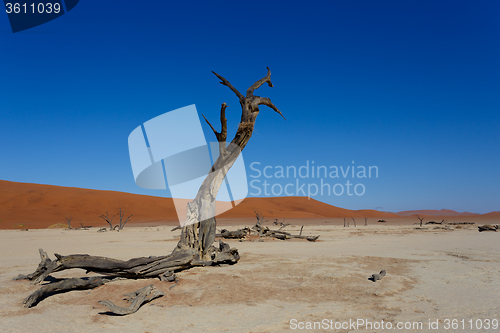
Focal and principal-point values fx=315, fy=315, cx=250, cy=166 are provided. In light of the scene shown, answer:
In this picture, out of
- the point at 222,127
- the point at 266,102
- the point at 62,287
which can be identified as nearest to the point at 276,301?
the point at 62,287

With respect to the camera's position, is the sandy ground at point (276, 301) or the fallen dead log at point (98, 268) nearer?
the sandy ground at point (276, 301)

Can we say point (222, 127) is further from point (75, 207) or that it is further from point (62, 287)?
point (75, 207)

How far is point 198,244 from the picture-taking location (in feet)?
26.2

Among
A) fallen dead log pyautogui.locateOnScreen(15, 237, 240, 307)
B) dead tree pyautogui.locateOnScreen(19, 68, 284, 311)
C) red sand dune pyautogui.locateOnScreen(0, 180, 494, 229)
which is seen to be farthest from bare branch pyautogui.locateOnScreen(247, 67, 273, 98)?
red sand dune pyautogui.locateOnScreen(0, 180, 494, 229)

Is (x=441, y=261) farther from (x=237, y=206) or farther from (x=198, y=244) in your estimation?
(x=237, y=206)

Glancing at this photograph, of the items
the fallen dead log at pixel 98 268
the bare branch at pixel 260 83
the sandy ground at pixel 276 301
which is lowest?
the sandy ground at pixel 276 301

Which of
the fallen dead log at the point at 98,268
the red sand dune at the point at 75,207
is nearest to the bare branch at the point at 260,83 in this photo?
the fallen dead log at the point at 98,268

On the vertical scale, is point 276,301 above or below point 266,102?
below

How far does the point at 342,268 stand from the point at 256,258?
2885 millimetres

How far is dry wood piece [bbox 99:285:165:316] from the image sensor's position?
451 cm

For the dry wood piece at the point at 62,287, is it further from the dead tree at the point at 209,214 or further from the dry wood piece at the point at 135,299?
the dry wood piece at the point at 135,299

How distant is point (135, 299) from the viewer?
193 inches

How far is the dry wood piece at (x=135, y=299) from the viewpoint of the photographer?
4.51 metres

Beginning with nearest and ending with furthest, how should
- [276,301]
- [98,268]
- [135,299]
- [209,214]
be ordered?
[135,299]
[276,301]
[98,268]
[209,214]
